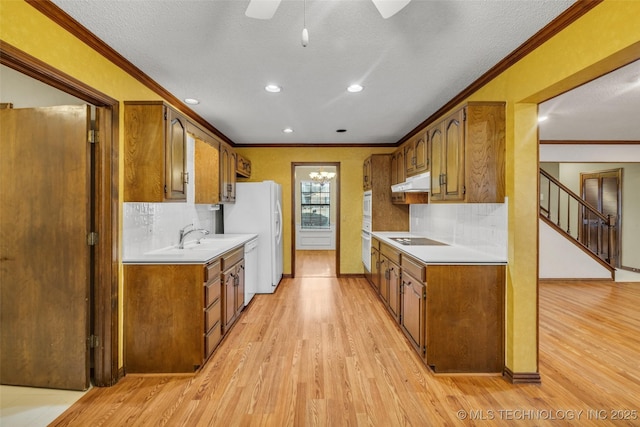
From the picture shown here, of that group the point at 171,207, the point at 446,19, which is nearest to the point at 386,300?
the point at 171,207

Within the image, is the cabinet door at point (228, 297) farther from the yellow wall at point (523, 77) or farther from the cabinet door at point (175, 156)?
the yellow wall at point (523, 77)

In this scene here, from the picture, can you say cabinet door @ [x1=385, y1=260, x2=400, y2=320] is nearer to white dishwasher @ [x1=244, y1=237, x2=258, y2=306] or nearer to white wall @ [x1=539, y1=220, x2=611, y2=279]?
white dishwasher @ [x1=244, y1=237, x2=258, y2=306]

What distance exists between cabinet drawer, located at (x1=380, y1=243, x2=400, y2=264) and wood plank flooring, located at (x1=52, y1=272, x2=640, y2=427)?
29.0 inches

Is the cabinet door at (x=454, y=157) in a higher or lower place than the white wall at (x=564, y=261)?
higher

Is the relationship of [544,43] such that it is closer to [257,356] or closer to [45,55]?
[45,55]

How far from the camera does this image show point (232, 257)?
3.22 meters

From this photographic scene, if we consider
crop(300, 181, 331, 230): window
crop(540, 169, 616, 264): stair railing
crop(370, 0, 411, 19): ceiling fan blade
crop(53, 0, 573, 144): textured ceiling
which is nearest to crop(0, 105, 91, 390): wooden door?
crop(53, 0, 573, 144): textured ceiling

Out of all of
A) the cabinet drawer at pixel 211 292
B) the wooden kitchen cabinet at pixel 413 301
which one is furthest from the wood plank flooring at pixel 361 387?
the cabinet drawer at pixel 211 292

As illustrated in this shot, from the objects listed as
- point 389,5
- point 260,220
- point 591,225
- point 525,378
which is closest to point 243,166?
point 260,220

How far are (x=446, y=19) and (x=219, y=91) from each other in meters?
2.07

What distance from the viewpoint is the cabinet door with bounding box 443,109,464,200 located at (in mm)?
2439

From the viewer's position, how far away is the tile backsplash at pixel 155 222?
8.11 ft

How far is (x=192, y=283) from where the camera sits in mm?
2404

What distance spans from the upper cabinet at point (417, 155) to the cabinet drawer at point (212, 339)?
2.64 m
